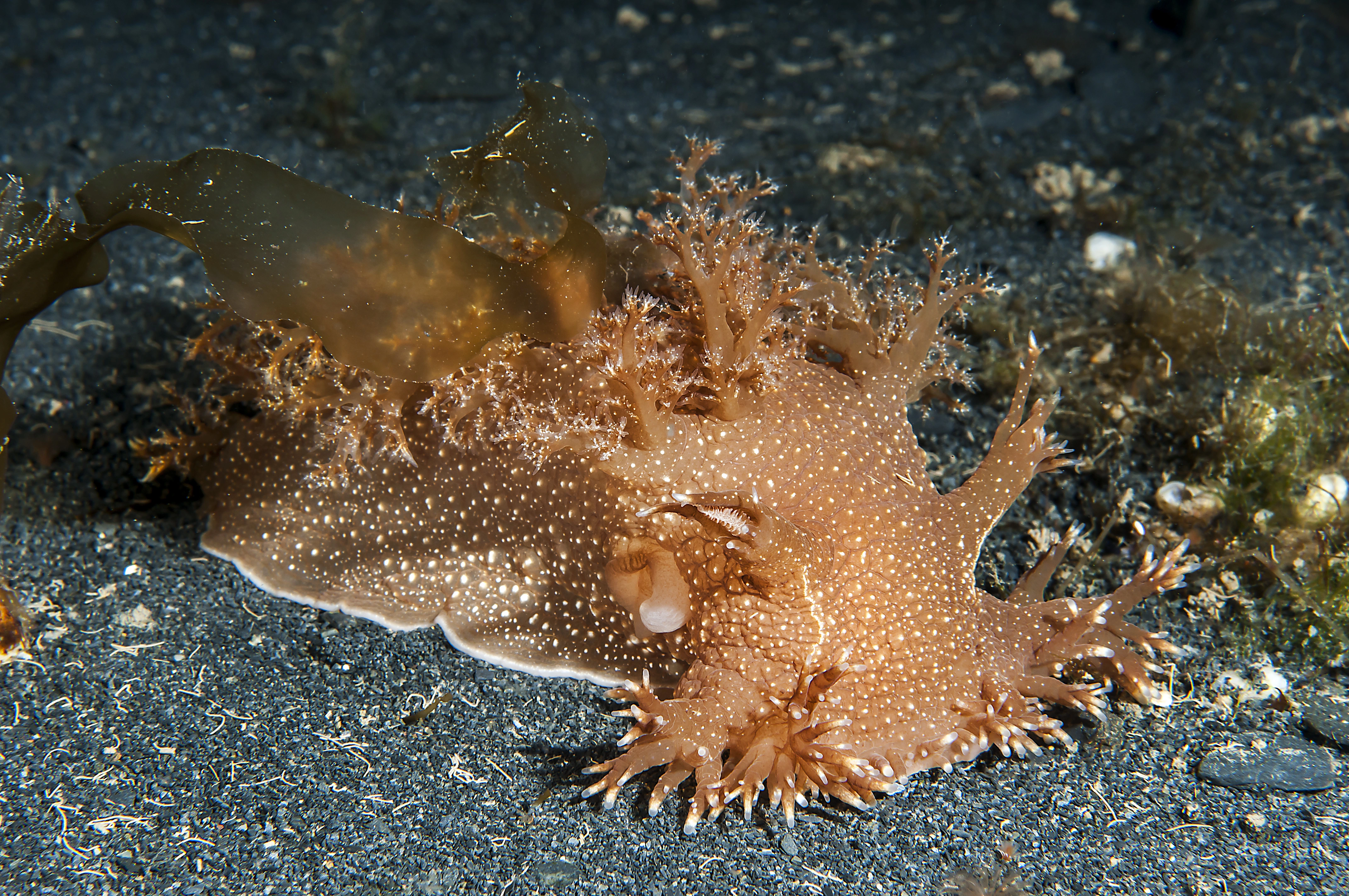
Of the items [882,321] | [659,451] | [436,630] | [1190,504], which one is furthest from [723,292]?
[1190,504]

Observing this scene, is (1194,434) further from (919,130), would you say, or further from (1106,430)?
(919,130)

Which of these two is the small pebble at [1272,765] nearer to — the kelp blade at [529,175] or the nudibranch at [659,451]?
the nudibranch at [659,451]

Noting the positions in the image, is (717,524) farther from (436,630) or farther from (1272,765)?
(1272,765)

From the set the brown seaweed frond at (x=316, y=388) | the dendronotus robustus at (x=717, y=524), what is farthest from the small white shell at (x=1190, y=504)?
the brown seaweed frond at (x=316, y=388)

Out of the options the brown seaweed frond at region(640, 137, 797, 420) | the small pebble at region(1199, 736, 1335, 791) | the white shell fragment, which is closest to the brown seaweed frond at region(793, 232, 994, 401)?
the brown seaweed frond at region(640, 137, 797, 420)

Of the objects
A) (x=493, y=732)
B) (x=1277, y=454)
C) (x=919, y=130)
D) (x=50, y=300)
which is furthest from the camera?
(x=919, y=130)

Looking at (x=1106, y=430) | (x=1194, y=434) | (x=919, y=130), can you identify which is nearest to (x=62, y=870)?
(x=1106, y=430)
